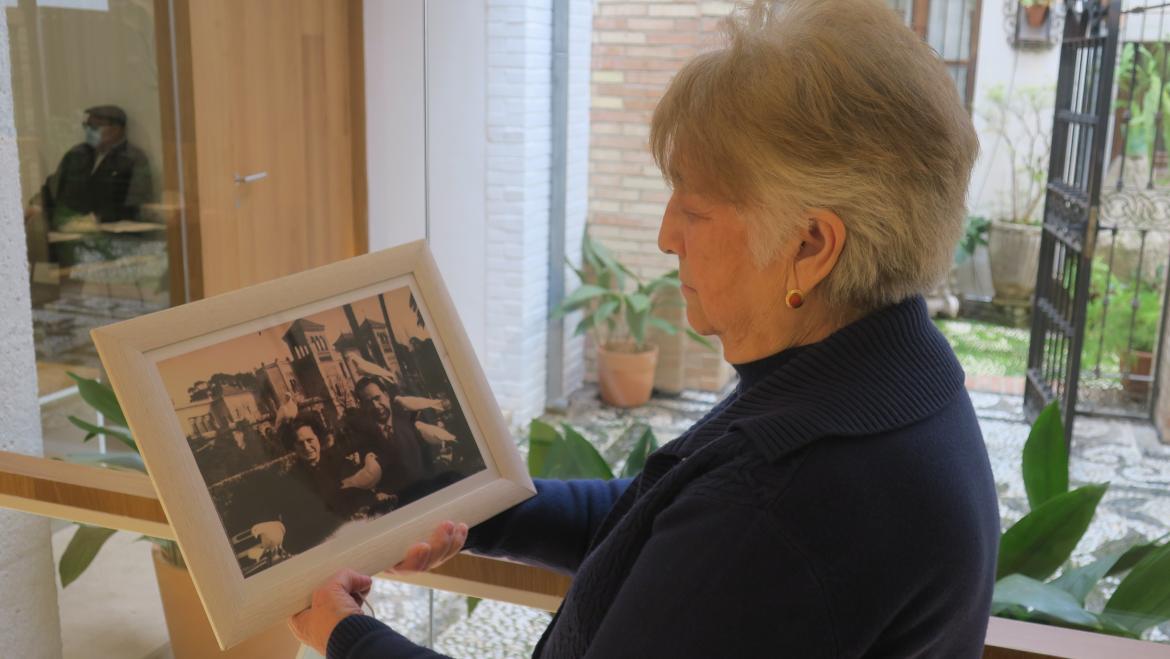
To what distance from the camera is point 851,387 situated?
29.3 inches

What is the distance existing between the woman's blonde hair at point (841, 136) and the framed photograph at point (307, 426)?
1.04 ft

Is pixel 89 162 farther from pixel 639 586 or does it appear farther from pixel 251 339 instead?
pixel 639 586

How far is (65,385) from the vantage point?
2533 mm

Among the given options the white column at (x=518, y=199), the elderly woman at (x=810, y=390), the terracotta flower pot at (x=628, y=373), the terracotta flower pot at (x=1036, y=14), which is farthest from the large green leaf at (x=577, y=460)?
the terracotta flower pot at (x=1036, y=14)

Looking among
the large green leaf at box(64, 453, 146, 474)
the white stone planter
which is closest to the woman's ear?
the large green leaf at box(64, 453, 146, 474)

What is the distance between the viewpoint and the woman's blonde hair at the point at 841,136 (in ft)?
2.40

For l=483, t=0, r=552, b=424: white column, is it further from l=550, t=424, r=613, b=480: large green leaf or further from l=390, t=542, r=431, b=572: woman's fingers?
l=390, t=542, r=431, b=572: woman's fingers

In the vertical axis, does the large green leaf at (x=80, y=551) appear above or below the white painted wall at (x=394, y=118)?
below

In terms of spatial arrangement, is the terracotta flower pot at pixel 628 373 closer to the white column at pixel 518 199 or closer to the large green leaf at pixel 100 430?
the white column at pixel 518 199

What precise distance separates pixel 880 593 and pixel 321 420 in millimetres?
474

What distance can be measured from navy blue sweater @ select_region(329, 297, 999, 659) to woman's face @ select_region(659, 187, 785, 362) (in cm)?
4

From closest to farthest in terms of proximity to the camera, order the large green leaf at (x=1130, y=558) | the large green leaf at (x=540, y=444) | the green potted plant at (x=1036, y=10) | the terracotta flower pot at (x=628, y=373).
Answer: the large green leaf at (x=1130, y=558) < the large green leaf at (x=540, y=444) < the green potted plant at (x=1036, y=10) < the terracotta flower pot at (x=628, y=373)

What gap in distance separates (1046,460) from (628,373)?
3410mm

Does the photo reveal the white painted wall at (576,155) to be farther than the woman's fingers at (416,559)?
Yes
